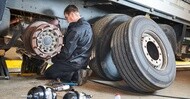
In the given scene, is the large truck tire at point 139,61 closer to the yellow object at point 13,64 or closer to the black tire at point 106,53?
the black tire at point 106,53

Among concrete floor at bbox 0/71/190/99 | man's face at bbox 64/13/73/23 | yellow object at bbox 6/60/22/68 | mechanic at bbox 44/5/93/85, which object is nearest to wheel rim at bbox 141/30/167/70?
concrete floor at bbox 0/71/190/99

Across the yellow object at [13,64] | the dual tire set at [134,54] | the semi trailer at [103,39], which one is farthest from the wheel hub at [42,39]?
the yellow object at [13,64]

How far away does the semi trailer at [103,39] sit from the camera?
2.93 metres

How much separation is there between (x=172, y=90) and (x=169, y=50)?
0.58 m

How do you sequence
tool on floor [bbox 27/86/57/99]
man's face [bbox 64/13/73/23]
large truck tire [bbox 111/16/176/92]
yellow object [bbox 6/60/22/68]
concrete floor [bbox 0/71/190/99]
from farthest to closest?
yellow object [bbox 6/60/22/68] < man's face [bbox 64/13/73/23] < large truck tire [bbox 111/16/176/92] < concrete floor [bbox 0/71/190/99] < tool on floor [bbox 27/86/57/99]

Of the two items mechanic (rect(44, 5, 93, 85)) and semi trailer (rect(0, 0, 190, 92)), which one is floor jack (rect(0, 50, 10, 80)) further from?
mechanic (rect(44, 5, 93, 85))

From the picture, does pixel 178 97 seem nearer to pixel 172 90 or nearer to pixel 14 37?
pixel 172 90

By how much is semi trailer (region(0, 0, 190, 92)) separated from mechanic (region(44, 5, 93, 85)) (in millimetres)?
158

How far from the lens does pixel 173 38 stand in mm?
5156

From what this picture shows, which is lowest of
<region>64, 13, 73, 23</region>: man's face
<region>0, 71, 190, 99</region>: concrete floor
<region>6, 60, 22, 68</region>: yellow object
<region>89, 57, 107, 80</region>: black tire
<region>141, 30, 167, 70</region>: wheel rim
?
<region>0, 71, 190, 99</region>: concrete floor

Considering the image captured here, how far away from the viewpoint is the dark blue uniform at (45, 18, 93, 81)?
3307mm

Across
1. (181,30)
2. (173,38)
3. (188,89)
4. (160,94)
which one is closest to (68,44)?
(160,94)

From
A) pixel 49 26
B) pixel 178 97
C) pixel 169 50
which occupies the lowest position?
pixel 178 97

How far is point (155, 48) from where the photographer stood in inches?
140
